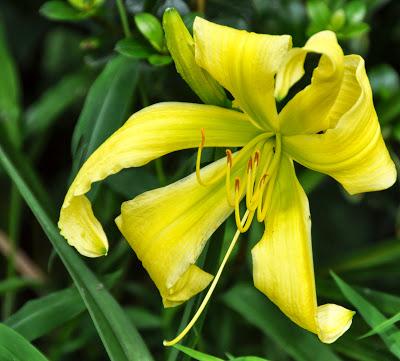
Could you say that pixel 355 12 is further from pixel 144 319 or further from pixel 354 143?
pixel 144 319

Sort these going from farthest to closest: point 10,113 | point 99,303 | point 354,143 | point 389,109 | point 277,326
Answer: point 10,113 < point 389,109 < point 277,326 < point 99,303 < point 354,143

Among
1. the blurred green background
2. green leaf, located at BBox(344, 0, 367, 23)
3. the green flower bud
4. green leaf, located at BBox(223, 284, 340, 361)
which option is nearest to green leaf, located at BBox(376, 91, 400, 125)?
the blurred green background

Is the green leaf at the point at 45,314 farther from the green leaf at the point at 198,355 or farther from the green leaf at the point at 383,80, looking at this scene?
the green leaf at the point at 383,80

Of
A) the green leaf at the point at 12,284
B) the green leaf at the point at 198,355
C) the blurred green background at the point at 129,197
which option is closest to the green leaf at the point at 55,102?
the blurred green background at the point at 129,197

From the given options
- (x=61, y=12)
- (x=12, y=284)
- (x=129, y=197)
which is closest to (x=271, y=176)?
(x=129, y=197)

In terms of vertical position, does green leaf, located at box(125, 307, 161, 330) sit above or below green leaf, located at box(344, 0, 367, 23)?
below

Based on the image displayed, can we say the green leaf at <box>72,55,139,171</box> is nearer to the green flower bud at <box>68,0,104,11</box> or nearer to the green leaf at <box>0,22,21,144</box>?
the green flower bud at <box>68,0,104,11</box>

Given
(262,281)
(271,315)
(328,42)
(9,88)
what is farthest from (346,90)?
(9,88)
